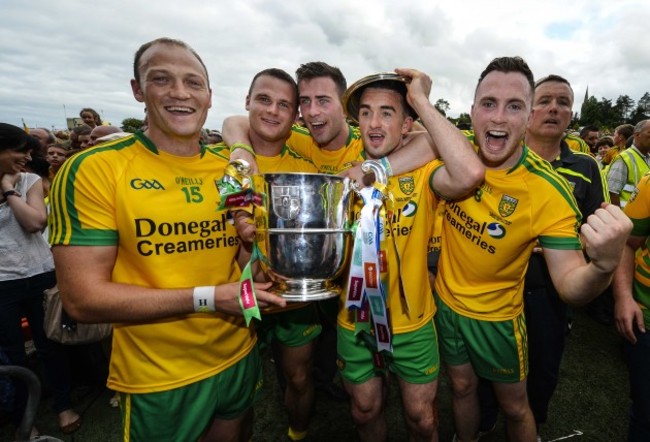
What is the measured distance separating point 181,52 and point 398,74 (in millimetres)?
1219

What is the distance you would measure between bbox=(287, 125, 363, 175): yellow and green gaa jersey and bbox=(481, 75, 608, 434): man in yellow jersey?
146cm

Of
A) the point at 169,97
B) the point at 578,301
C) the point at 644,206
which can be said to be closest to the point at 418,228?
the point at 578,301

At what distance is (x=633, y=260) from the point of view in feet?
7.50

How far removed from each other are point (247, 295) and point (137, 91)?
4.00ft

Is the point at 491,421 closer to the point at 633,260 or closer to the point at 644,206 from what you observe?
the point at 633,260

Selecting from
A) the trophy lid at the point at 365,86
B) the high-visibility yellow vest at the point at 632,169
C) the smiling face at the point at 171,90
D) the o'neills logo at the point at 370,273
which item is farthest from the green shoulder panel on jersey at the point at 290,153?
the high-visibility yellow vest at the point at 632,169

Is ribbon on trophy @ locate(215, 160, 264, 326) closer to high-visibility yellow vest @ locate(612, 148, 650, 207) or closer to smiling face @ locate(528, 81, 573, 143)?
smiling face @ locate(528, 81, 573, 143)

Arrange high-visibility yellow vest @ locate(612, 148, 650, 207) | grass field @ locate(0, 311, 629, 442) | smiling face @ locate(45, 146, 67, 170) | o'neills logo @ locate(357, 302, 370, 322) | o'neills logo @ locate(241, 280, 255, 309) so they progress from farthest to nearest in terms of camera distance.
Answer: high-visibility yellow vest @ locate(612, 148, 650, 207), smiling face @ locate(45, 146, 67, 170), grass field @ locate(0, 311, 629, 442), o'neills logo @ locate(357, 302, 370, 322), o'neills logo @ locate(241, 280, 255, 309)

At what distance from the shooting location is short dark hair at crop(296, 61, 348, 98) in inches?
111

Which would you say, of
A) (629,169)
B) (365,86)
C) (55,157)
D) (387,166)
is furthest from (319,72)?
(629,169)

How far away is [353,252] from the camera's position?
1.68m

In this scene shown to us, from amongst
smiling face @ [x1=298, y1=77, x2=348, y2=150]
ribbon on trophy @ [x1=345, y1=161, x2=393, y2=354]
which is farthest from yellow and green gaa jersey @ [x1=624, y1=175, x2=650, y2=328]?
smiling face @ [x1=298, y1=77, x2=348, y2=150]

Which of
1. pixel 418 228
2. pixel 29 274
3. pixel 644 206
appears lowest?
pixel 29 274

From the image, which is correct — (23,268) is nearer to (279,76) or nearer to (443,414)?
(279,76)
